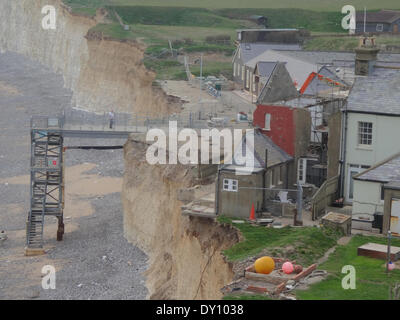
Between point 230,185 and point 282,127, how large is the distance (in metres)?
6.46

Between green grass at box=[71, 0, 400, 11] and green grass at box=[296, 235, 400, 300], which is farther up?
green grass at box=[71, 0, 400, 11]

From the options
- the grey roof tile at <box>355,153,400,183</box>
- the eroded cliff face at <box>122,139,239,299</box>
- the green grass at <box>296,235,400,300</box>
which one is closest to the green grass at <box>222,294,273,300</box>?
the green grass at <box>296,235,400,300</box>

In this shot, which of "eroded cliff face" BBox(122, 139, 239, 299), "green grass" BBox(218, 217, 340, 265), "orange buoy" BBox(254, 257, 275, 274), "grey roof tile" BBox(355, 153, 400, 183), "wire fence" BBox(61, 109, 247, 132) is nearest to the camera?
"orange buoy" BBox(254, 257, 275, 274)

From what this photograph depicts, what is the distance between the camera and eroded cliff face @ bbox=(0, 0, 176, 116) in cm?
9425

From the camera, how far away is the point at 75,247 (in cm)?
5716

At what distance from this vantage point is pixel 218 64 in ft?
329

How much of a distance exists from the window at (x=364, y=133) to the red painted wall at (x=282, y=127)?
151 inches

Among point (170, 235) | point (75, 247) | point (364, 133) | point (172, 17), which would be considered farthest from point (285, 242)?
point (172, 17)

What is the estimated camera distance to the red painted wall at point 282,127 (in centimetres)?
4747

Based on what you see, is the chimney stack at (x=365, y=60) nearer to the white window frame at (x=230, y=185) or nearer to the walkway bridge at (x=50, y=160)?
the white window frame at (x=230, y=185)

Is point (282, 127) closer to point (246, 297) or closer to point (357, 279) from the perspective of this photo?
point (357, 279)
